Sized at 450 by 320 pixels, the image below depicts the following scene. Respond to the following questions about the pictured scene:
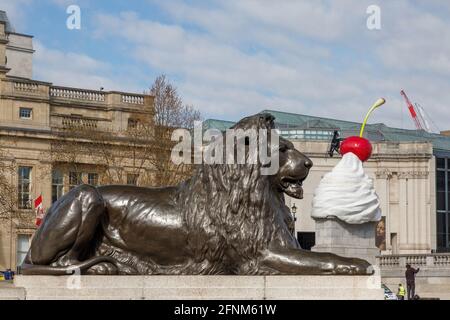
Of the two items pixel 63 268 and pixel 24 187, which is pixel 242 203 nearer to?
pixel 63 268

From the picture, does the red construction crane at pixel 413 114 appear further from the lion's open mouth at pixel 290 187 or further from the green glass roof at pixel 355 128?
the lion's open mouth at pixel 290 187

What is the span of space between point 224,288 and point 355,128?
2972 inches

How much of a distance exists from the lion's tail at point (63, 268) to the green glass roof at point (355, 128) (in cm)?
7048

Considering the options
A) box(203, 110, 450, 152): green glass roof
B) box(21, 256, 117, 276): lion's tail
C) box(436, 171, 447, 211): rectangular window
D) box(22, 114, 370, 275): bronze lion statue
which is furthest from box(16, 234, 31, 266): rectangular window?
box(21, 256, 117, 276): lion's tail

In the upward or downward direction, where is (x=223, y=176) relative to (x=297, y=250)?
upward

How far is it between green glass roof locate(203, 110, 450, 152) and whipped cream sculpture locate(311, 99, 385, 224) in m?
42.9

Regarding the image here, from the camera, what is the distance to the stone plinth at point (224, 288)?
1082 centimetres

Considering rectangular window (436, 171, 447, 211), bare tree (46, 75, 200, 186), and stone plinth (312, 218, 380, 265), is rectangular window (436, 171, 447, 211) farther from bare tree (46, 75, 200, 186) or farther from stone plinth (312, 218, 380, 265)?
stone plinth (312, 218, 380, 265)

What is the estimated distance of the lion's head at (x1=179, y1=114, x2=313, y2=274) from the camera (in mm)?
11352

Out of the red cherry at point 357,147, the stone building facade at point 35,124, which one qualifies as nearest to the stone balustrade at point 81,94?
the stone building facade at point 35,124
